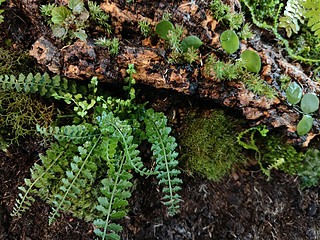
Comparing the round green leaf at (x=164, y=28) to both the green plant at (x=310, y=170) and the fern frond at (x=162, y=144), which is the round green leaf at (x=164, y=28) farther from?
the green plant at (x=310, y=170)

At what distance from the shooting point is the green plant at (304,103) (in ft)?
6.90

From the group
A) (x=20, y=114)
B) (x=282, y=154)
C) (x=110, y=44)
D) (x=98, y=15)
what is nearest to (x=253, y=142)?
(x=282, y=154)

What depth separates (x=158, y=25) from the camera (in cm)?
182

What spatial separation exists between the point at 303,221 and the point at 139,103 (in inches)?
83.5

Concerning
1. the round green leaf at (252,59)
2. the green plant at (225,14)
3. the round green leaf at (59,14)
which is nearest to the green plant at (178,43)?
the green plant at (225,14)

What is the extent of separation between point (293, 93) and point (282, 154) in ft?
→ 2.24

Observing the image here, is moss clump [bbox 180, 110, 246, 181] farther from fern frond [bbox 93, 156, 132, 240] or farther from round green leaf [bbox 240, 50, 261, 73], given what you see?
fern frond [bbox 93, 156, 132, 240]

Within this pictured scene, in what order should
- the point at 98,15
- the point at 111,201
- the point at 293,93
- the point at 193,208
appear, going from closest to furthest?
the point at 111,201 < the point at 98,15 < the point at 293,93 < the point at 193,208

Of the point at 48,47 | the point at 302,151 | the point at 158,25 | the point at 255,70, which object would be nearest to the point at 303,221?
the point at 302,151

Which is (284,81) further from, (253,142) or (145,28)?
(145,28)

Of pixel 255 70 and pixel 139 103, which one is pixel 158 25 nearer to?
pixel 139 103

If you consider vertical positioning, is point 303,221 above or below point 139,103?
below

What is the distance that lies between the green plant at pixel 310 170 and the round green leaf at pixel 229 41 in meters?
1.44

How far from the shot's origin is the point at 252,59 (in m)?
1.99
